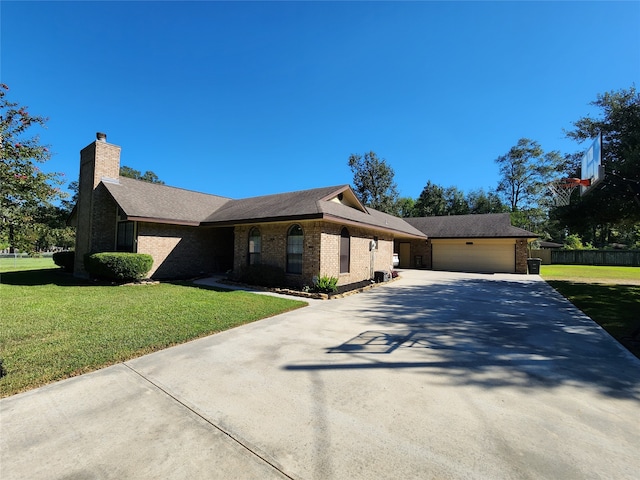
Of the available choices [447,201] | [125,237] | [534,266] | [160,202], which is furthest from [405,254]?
[447,201]

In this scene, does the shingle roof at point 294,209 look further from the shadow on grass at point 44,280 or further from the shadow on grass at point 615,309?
the shadow on grass at point 615,309

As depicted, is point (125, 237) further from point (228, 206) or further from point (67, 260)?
point (228, 206)

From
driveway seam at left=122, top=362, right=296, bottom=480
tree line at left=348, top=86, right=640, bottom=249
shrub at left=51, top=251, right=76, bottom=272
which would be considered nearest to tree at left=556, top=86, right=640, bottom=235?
tree line at left=348, top=86, right=640, bottom=249

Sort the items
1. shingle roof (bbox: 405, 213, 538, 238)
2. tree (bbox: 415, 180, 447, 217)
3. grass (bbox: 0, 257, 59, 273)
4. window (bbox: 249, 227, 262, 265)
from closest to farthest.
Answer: window (bbox: 249, 227, 262, 265) < grass (bbox: 0, 257, 59, 273) < shingle roof (bbox: 405, 213, 538, 238) < tree (bbox: 415, 180, 447, 217)

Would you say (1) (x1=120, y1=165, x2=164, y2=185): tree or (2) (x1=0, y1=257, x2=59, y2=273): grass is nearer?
(2) (x1=0, y1=257, x2=59, y2=273): grass

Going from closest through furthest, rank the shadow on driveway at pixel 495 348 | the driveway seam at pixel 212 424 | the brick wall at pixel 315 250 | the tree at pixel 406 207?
the driveway seam at pixel 212 424
the shadow on driveway at pixel 495 348
the brick wall at pixel 315 250
the tree at pixel 406 207

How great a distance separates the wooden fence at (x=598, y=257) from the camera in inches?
1342

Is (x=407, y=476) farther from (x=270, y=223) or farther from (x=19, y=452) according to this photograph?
(x=270, y=223)

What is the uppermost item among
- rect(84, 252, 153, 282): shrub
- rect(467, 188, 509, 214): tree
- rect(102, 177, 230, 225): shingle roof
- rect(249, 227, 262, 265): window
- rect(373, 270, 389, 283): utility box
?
rect(467, 188, 509, 214): tree

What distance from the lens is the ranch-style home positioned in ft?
39.5

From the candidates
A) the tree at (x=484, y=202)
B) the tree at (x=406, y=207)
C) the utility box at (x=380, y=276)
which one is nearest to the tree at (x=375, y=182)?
the tree at (x=406, y=207)

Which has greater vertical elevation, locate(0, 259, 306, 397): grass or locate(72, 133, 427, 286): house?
locate(72, 133, 427, 286): house

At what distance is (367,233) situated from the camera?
1532cm

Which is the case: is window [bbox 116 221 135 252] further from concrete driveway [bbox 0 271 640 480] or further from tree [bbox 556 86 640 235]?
tree [bbox 556 86 640 235]
